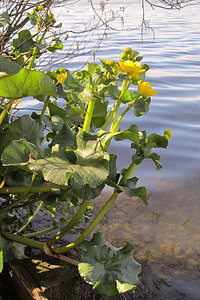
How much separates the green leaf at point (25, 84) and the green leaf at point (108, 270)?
369 millimetres

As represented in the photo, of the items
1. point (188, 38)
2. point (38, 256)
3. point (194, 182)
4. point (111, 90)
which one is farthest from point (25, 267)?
point (188, 38)

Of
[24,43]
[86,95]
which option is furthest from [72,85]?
[24,43]

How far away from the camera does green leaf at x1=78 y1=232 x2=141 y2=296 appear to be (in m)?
0.84

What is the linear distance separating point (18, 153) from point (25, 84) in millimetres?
151

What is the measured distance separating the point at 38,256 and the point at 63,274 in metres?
0.11

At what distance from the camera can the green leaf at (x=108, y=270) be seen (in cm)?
84

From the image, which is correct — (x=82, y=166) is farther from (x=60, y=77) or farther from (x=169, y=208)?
(x=169, y=208)

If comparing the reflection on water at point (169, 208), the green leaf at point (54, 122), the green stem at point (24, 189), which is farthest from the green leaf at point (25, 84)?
the reflection on water at point (169, 208)

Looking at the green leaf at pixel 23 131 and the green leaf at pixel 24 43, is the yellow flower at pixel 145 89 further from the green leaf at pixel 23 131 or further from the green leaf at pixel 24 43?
the green leaf at pixel 24 43

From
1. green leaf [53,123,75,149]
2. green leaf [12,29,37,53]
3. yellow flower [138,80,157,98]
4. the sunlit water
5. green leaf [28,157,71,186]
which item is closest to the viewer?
green leaf [28,157,71,186]

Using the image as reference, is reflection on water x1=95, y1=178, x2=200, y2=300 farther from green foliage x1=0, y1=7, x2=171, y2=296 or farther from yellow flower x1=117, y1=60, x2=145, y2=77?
yellow flower x1=117, y1=60, x2=145, y2=77

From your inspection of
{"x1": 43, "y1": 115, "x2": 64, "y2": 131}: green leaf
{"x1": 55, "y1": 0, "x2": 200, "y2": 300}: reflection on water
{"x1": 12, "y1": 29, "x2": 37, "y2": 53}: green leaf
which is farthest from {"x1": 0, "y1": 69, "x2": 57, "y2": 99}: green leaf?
{"x1": 55, "y1": 0, "x2": 200, "y2": 300}: reflection on water

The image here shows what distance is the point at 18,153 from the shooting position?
859 millimetres

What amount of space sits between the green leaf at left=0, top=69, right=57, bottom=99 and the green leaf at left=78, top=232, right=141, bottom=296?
0.37 meters
